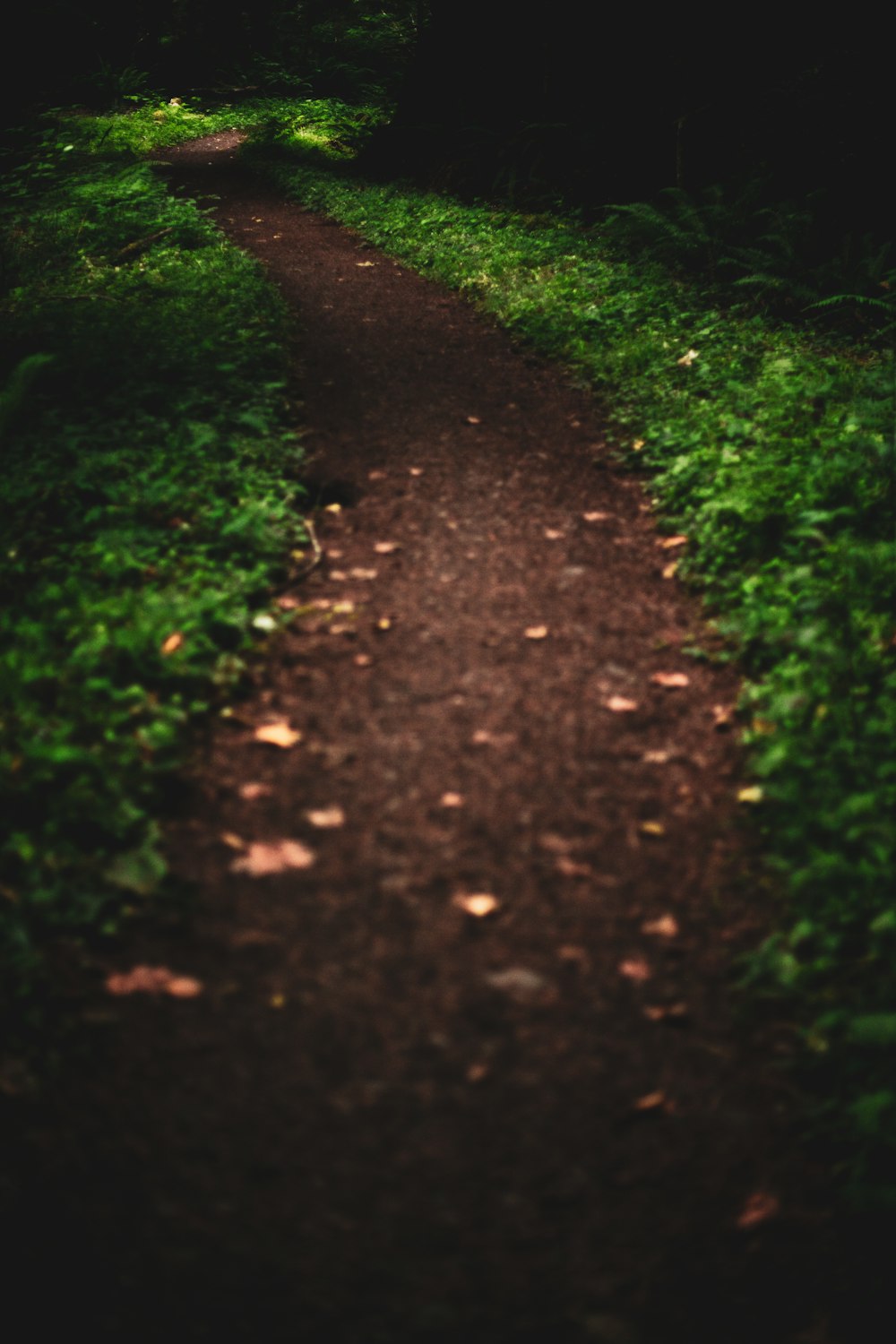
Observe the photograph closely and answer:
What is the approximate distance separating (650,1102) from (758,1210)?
0.36 metres

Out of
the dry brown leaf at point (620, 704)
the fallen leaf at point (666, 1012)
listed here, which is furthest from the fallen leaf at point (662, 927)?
the dry brown leaf at point (620, 704)

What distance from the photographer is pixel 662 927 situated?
2777 mm

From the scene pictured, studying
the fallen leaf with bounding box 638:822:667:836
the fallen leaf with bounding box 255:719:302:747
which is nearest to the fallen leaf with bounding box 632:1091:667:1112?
the fallen leaf with bounding box 638:822:667:836

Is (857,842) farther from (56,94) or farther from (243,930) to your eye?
(56,94)

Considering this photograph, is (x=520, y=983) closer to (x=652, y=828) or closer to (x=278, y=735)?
(x=652, y=828)

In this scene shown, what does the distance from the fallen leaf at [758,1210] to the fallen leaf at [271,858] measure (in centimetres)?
169

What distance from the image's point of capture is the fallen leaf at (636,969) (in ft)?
8.59

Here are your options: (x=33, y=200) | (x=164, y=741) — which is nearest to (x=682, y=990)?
(x=164, y=741)

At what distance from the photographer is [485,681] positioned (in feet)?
12.3

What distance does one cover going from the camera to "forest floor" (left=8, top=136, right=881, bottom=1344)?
195 cm

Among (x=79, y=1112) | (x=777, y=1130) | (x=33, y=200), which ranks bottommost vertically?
(x=777, y=1130)

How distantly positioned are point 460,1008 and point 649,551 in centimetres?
310

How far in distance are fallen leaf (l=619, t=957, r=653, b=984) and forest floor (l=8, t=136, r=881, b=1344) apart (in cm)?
1

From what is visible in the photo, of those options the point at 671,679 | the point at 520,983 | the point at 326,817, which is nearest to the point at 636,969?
the point at 520,983
